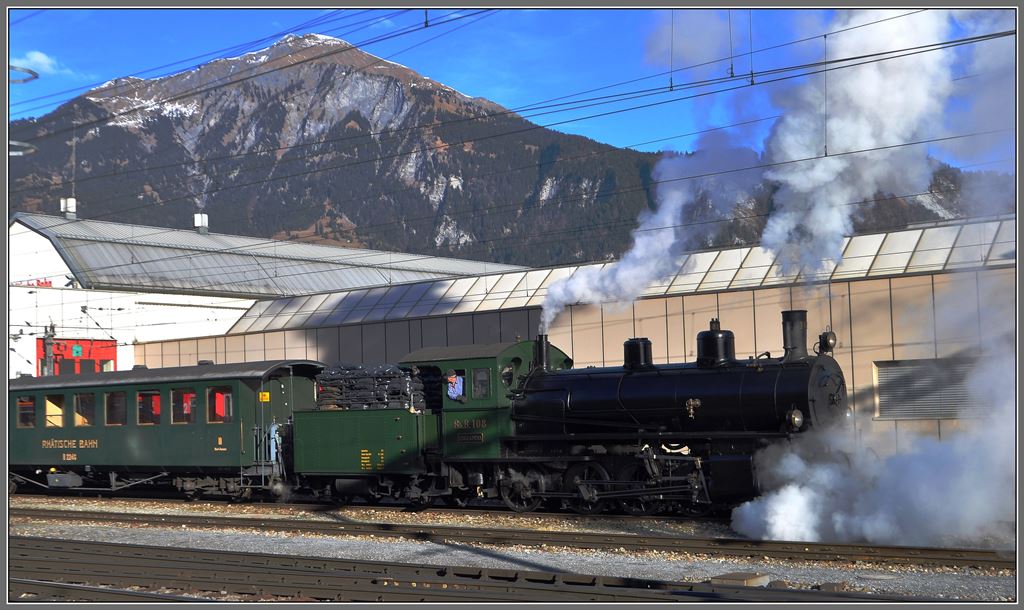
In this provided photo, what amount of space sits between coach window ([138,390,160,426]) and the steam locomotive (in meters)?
0.04

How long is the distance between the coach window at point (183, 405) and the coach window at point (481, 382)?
8478 mm

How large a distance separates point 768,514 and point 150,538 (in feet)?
36.5

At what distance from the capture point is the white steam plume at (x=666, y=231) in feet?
71.6

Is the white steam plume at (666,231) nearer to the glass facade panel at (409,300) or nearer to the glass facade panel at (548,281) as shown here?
the glass facade panel at (548,281)

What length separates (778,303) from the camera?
27328 millimetres

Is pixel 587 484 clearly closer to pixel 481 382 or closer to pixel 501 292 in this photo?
pixel 481 382

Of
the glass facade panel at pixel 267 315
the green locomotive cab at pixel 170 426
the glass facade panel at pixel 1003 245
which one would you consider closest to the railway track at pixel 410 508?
the green locomotive cab at pixel 170 426

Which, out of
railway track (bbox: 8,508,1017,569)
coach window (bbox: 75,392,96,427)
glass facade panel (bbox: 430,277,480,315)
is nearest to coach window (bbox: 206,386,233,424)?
railway track (bbox: 8,508,1017,569)

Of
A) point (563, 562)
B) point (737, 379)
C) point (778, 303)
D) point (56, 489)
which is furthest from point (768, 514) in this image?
point (56, 489)

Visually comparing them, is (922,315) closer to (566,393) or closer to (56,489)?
(566,393)

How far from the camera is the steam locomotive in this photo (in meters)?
17.6

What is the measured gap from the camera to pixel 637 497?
18.5 meters

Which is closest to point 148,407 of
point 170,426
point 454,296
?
point 170,426

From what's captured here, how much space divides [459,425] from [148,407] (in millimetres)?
9653
